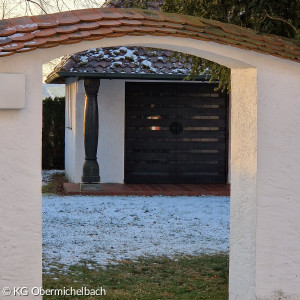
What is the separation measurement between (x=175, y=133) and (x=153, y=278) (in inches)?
Answer: 391

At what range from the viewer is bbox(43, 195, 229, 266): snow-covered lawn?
416 inches

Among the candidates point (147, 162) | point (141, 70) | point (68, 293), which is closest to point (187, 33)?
point (68, 293)

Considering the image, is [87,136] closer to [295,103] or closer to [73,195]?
[73,195]

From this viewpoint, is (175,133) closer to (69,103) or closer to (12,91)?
(69,103)

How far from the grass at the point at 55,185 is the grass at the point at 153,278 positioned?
24.9 ft

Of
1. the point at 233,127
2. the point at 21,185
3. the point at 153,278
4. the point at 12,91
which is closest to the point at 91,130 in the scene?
the point at 153,278

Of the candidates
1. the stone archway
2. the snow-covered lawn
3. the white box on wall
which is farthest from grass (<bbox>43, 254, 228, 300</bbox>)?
the white box on wall

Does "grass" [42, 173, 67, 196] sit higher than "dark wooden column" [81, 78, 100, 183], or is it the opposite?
"dark wooden column" [81, 78, 100, 183]

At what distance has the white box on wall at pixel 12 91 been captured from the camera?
6.01 m

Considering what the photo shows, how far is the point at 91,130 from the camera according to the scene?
1695cm

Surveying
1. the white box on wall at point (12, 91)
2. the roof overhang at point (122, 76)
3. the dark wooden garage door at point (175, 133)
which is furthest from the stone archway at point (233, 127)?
the dark wooden garage door at point (175, 133)

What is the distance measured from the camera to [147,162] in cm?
1852

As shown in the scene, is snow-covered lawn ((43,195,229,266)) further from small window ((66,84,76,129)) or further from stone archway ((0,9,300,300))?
small window ((66,84,76,129))

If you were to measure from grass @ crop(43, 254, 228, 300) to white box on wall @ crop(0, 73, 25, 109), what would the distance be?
8.66ft
